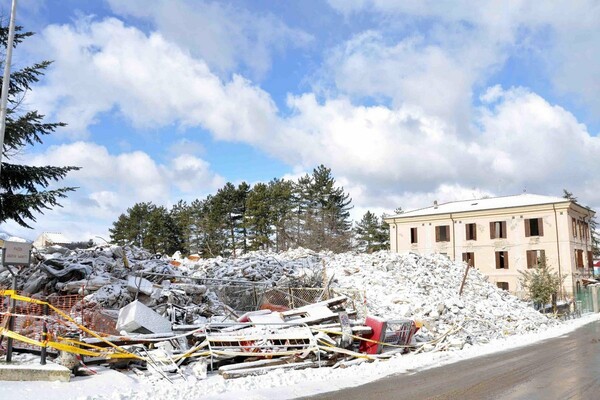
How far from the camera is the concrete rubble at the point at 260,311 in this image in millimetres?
12023

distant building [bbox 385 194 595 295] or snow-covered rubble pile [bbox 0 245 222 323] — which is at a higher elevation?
distant building [bbox 385 194 595 295]

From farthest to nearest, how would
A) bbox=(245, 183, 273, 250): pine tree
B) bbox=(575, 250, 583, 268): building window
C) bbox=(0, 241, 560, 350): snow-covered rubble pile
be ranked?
bbox=(245, 183, 273, 250): pine tree, bbox=(575, 250, 583, 268): building window, bbox=(0, 241, 560, 350): snow-covered rubble pile

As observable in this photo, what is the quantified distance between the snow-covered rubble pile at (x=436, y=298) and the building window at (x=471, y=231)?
21.8m

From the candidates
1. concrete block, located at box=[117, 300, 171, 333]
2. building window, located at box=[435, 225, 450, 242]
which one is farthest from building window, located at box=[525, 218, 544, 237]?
concrete block, located at box=[117, 300, 171, 333]

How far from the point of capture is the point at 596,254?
85.1 metres

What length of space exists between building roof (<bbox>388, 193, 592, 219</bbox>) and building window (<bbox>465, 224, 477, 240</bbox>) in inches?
64.9

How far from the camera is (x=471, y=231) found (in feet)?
172

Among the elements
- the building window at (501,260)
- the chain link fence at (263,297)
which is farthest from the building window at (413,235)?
the chain link fence at (263,297)

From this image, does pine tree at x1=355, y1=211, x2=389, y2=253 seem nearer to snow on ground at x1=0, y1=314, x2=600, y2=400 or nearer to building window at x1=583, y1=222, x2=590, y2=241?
building window at x1=583, y1=222, x2=590, y2=241

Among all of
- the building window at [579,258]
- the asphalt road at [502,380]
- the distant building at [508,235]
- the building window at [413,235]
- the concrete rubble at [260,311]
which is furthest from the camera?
the building window at [413,235]

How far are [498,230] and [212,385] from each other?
1811 inches

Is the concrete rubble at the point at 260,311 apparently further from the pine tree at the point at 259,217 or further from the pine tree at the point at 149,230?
the pine tree at the point at 149,230

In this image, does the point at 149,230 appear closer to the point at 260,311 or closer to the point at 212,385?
the point at 260,311

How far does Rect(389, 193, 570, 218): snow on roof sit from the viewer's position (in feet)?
164
